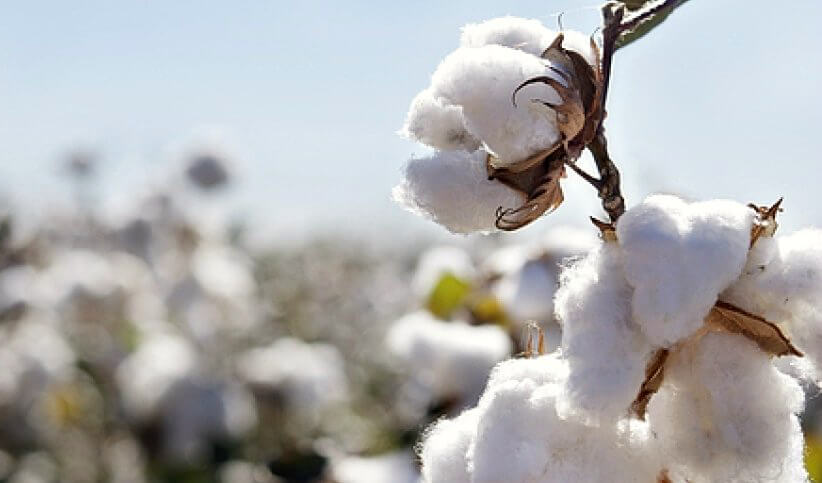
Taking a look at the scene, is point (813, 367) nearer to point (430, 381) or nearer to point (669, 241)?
point (669, 241)

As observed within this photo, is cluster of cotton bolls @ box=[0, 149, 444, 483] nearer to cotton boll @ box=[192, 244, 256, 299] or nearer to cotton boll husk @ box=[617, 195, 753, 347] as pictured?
cotton boll @ box=[192, 244, 256, 299]

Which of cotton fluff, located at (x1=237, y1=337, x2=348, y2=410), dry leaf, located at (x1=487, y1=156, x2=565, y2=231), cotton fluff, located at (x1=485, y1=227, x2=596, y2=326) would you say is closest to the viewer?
dry leaf, located at (x1=487, y1=156, x2=565, y2=231)

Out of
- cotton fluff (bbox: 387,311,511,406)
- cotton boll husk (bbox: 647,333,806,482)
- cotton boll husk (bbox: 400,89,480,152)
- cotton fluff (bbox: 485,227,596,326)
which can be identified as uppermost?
cotton boll husk (bbox: 400,89,480,152)

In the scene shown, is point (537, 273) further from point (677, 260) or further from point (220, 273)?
point (220, 273)

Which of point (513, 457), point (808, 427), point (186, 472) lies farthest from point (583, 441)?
point (186, 472)

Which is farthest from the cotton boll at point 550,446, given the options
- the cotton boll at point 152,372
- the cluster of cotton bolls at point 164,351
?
the cotton boll at point 152,372

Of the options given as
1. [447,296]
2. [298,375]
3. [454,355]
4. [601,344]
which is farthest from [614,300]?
[298,375]

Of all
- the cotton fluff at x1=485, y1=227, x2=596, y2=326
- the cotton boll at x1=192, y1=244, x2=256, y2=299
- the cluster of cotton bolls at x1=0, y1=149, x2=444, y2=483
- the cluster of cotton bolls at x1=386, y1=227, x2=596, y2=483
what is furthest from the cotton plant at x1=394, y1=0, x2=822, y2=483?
the cotton boll at x1=192, y1=244, x2=256, y2=299
